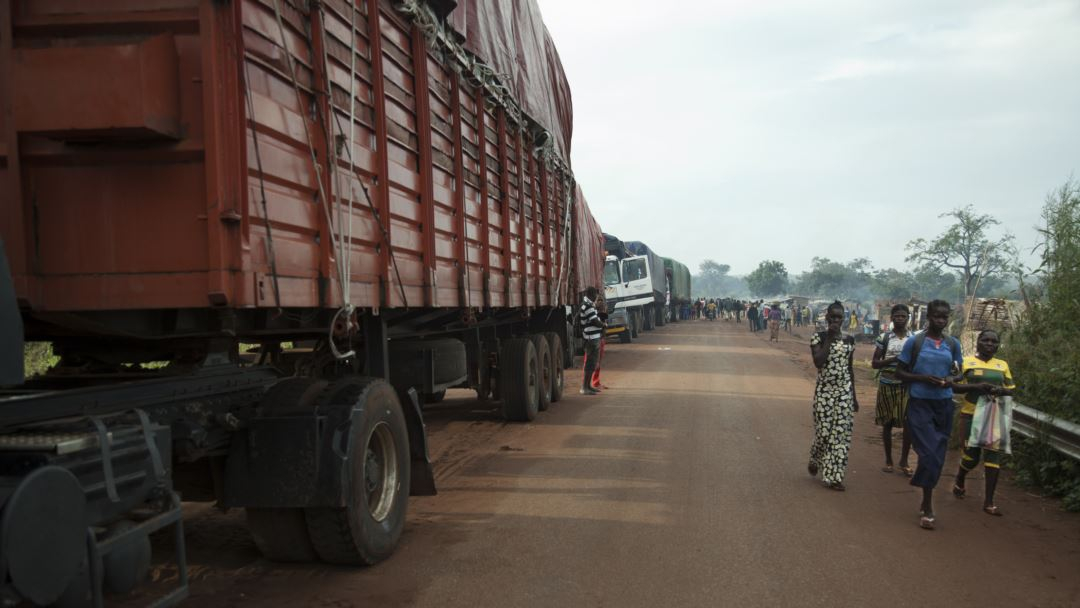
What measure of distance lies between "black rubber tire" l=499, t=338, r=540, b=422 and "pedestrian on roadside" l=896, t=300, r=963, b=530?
192 inches

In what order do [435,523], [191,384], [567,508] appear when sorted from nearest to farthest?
[191,384]
[435,523]
[567,508]

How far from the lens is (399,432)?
488cm

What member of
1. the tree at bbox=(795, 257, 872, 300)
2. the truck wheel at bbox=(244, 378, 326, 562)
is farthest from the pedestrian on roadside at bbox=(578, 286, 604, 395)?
the tree at bbox=(795, 257, 872, 300)

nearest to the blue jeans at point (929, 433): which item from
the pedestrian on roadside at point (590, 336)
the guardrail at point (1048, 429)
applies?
the guardrail at point (1048, 429)

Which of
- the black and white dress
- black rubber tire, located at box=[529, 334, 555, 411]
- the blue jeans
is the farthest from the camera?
black rubber tire, located at box=[529, 334, 555, 411]

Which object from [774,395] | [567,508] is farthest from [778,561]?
[774,395]

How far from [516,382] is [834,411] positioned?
4.26m

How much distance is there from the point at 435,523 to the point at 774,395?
888cm

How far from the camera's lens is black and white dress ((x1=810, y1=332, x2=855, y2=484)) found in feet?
21.4

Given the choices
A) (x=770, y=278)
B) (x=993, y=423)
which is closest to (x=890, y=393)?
(x=993, y=423)

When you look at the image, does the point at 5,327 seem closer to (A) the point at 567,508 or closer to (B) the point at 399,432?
(B) the point at 399,432

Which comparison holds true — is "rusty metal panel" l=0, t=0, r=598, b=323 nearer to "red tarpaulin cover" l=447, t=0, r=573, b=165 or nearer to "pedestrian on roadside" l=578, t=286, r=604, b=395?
"red tarpaulin cover" l=447, t=0, r=573, b=165

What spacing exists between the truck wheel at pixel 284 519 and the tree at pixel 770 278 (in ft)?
452

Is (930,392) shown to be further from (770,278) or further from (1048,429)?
(770,278)
